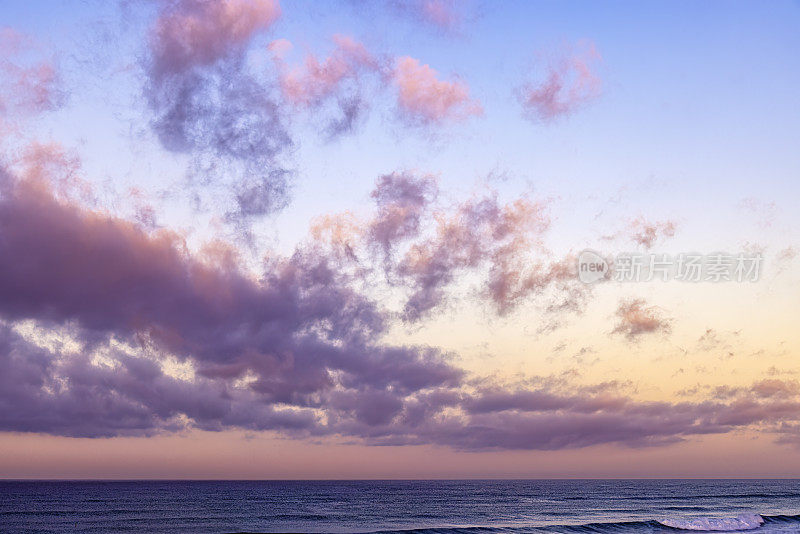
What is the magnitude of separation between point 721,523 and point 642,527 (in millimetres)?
11066

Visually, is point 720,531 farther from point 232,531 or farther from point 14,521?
point 14,521

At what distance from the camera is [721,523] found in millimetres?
68375

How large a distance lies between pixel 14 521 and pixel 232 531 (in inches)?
1600

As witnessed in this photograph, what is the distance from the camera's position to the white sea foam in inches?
2589

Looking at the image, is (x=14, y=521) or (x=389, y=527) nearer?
(x=389, y=527)

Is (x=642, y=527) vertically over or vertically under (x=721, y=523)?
over

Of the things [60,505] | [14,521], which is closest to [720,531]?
[14,521]

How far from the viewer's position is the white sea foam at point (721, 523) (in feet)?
216

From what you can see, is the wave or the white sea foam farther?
the white sea foam

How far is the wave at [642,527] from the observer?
6250cm

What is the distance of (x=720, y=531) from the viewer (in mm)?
63750

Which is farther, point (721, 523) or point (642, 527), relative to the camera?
point (721, 523)

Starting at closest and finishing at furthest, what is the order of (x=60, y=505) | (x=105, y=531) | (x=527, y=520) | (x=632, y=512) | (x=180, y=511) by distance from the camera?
(x=105, y=531) → (x=527, y=520) → (x=632, y=512) → (x=180, y=511) → (x=60, y=505)

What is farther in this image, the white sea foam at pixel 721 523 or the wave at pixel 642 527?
the white sea foam at pixel 721 523
